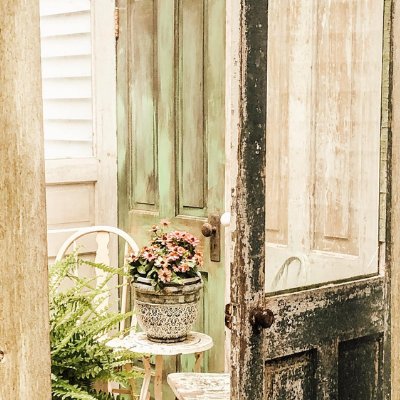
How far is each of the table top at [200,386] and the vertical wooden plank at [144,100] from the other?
1.25m

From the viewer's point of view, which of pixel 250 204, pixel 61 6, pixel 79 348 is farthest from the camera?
pixel 61 6

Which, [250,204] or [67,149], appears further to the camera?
[67,149]

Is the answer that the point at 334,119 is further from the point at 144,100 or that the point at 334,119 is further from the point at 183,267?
the point at 144,100

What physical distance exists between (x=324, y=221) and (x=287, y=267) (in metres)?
0.22

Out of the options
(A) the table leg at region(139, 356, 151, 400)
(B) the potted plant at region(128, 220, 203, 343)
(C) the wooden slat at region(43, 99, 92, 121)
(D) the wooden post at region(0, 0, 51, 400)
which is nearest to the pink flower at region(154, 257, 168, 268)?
(B) the potted plant at region(128, 220, 203, 343)

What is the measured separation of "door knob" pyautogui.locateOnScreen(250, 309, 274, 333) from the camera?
5.91ft

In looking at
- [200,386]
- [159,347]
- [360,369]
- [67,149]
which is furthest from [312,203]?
[67,149]

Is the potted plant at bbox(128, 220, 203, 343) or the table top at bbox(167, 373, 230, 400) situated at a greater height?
the potted plant at bbox(128, 220, 203, 343)

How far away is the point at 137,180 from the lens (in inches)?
151

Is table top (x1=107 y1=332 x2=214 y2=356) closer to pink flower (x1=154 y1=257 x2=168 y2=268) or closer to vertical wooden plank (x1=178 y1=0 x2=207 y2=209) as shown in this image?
pink flower (x1=154 y1=257 x2=168 y2=268)

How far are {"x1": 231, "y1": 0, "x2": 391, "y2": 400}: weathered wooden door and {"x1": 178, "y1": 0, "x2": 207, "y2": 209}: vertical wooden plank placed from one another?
1.34 m

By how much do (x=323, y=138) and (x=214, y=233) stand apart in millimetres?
1364

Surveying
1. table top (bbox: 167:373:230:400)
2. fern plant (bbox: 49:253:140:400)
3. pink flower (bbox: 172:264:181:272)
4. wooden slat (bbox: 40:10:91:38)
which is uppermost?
wooden slat (bbox: 40:10:91:38)

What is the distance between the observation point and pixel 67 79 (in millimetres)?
3912
